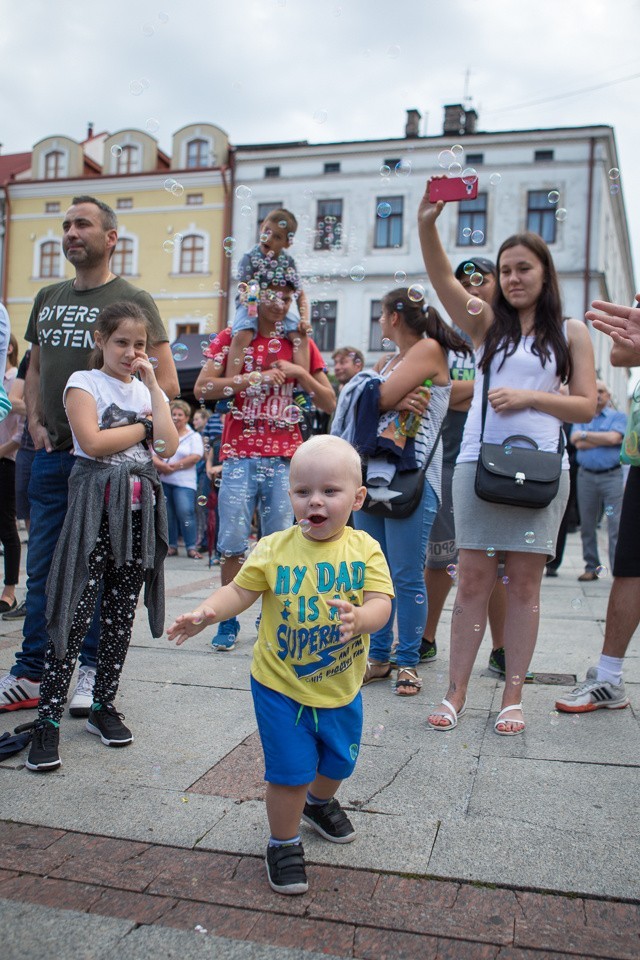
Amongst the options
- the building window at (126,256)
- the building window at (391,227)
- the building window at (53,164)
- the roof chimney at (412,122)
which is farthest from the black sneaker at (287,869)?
the building window at (53,164)

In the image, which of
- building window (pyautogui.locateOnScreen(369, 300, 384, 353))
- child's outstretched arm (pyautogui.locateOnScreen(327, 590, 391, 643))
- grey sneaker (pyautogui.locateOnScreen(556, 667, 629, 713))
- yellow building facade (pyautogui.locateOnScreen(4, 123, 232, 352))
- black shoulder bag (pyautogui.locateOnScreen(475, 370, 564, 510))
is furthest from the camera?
yellow building facade (pyautogui.locateOnScreen(4, 123, 232, 352))

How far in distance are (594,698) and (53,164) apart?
30.4m

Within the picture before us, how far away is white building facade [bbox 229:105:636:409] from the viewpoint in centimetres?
2348

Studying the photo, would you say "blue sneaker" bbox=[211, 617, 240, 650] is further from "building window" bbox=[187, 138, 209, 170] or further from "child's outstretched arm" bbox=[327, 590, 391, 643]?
"building window" bbox=[187, 138, 209, 170]

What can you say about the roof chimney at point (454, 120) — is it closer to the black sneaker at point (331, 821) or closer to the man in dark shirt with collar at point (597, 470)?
the man in dark shirt with collar at point (597, 470)

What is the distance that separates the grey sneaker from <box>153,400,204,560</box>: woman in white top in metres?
6.17

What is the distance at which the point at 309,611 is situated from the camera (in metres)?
2.19

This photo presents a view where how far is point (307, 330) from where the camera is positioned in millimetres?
4527

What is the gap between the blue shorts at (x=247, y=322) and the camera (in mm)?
4496

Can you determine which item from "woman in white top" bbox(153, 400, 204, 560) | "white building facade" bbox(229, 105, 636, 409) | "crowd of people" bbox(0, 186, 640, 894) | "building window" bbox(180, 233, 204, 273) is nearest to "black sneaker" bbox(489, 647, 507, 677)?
"crowd of people" bbox(0, 186, 640, 894)

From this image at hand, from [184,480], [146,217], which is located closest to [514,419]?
[184,480]

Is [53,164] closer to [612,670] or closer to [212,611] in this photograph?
[612,670]

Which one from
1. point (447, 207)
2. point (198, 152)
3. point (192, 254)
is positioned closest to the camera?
point (447, 207)

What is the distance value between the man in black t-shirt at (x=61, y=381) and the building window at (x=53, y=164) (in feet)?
94.9
